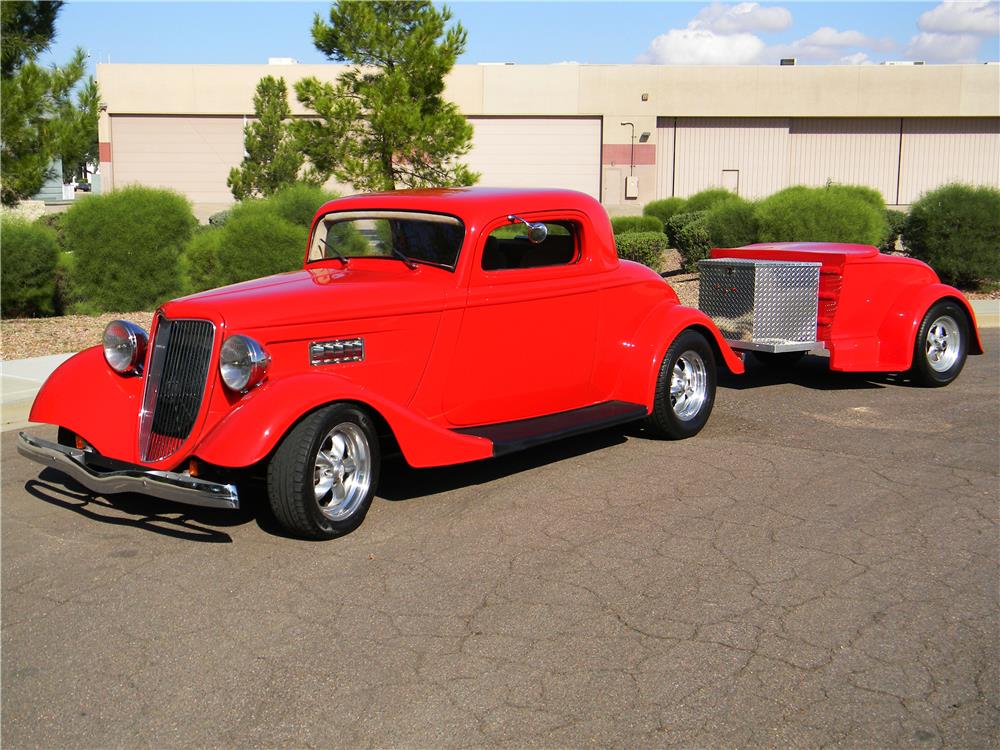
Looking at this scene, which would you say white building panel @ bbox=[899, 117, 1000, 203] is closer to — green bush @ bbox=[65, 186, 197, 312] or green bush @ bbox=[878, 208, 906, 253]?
green bush @ bbox=[878, 208, 906, 253]

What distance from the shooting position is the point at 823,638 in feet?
14.0

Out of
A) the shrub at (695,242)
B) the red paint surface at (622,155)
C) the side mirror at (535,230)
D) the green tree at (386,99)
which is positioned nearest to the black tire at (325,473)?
the side mirror at (535,230)

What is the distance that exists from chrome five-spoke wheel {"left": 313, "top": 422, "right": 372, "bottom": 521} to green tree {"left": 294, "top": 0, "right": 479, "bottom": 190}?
1006 centimetres

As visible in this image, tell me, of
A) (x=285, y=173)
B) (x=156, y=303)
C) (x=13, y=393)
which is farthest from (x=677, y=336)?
(x=285, y=173)

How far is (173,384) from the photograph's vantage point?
5559 mm

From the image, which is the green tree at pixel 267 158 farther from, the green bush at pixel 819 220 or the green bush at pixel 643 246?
the green bush at pixel 819 220

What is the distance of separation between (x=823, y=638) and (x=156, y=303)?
447 inches

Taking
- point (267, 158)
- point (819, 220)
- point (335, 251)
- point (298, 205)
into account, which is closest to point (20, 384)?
point (335, 251)

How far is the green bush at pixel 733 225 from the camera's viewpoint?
16.5 metres

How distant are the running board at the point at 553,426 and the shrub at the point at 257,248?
7.12 meters

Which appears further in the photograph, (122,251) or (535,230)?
(122,251)

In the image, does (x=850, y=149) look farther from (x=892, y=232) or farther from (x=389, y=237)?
(x=389, y=237)

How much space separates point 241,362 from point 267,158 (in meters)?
26.8

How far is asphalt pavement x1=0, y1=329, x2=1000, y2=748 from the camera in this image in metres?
3.66
